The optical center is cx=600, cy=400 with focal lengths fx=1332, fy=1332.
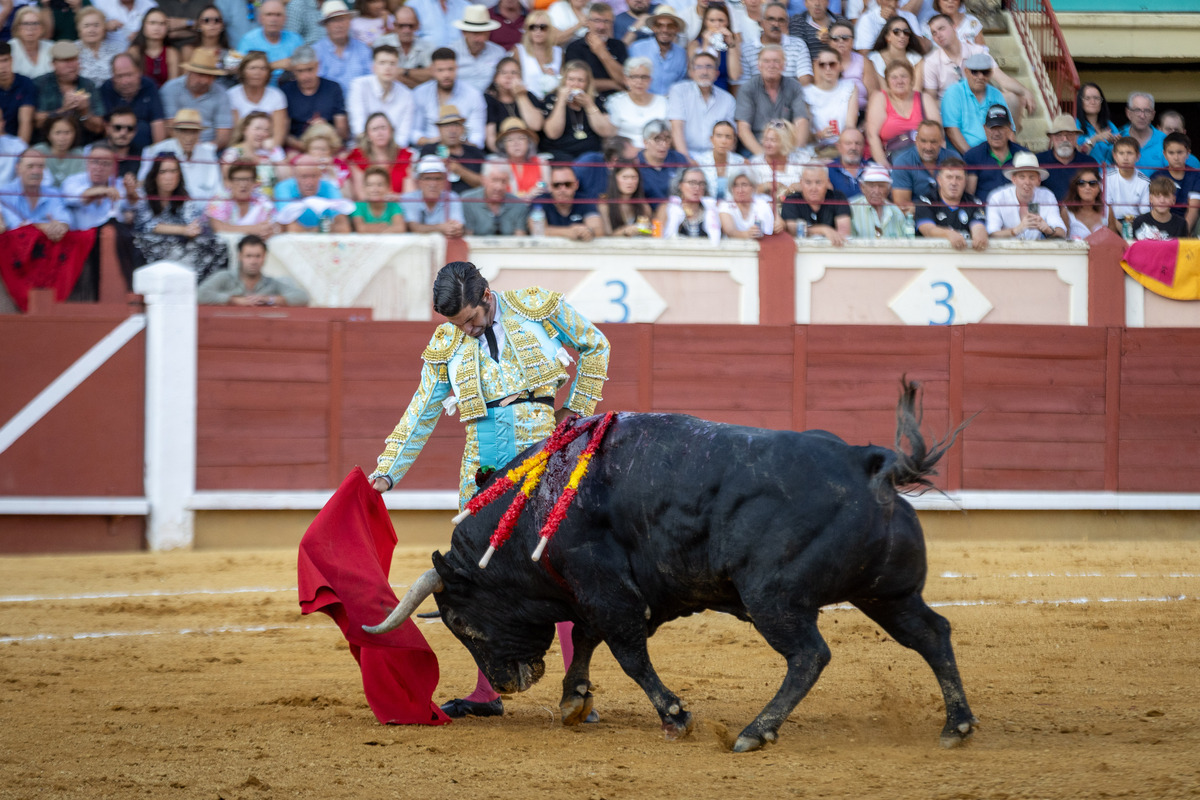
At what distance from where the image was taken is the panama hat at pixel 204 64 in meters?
7.94

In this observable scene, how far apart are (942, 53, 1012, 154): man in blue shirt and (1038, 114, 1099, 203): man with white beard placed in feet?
1.25

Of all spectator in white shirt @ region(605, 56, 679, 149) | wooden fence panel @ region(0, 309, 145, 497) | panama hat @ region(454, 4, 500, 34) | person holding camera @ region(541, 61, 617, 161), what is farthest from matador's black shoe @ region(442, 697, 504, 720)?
panama hat @ region(454, 4, 500, 34)

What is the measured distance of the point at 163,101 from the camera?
7980 mm

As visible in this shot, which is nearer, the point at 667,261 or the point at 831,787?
the point at 831,787

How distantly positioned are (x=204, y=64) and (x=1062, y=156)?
210 inches

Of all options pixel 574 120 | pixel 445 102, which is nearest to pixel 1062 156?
pixel 574 120

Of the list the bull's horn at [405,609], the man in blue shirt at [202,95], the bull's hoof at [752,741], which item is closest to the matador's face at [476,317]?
the bull's horn at [405,609]

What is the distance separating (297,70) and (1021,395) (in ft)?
15.4

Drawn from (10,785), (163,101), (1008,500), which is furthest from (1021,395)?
(10,785)

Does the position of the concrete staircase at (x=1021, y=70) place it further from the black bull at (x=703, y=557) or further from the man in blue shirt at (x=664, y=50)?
the black bull at (x=703, y=557)

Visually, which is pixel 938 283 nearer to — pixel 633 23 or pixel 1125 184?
pixel 1125 184

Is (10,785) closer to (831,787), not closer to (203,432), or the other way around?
(831,787)

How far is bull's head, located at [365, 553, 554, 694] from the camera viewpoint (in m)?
3.47

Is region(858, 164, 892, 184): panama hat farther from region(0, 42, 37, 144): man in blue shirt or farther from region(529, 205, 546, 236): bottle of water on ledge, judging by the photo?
region(0, 42, 37, 144): man in blue shirt
